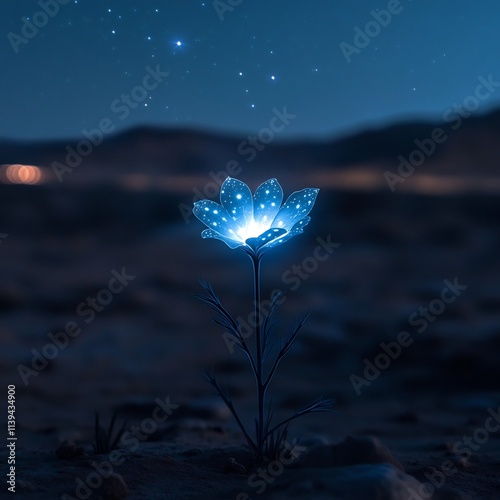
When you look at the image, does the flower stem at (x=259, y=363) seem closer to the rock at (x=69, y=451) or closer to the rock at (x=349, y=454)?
the rock at (x=349, y=454)

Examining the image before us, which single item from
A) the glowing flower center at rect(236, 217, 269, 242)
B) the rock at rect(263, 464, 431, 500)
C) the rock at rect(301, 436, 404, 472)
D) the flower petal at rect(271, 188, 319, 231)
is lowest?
the rock at rect(263, 464, 431, 500)

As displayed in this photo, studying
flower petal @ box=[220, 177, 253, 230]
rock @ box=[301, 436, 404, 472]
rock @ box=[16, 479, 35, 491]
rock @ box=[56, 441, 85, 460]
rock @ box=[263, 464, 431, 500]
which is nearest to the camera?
rock @ box=[263, 464, 431, 500]

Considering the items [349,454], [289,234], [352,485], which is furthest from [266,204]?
[352,485]

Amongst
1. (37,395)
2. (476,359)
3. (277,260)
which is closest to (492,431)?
(476,359)

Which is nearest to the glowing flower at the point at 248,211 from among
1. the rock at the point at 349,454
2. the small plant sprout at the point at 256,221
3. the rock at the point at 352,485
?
the small plant sprout at the point at 256,221

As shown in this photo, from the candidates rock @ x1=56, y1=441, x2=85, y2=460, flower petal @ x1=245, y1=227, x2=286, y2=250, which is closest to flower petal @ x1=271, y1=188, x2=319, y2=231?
flower petal @ x1=245, y1=227, x2=286, y2=250

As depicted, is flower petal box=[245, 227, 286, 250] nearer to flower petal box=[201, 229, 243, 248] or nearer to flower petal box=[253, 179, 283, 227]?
flower petal box=[201, 229, 243, 248]
